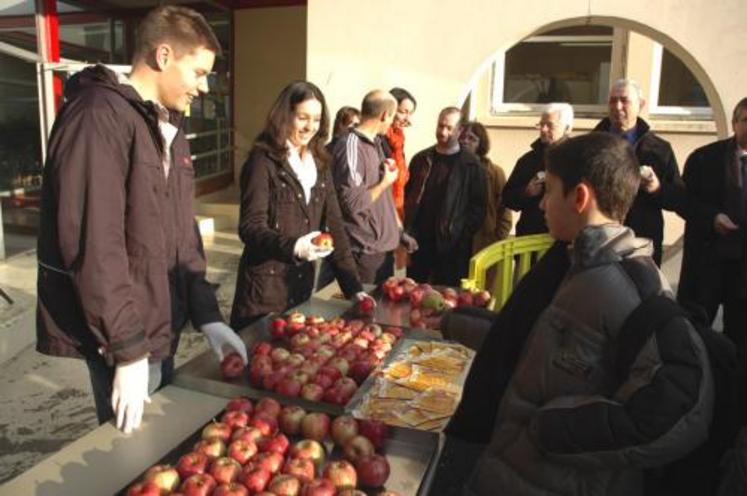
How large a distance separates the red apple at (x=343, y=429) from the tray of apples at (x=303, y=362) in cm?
12

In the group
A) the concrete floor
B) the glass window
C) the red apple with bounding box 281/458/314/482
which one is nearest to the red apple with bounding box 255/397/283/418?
the red apple with bounding box 281/458/314/482

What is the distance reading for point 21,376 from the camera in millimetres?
4461

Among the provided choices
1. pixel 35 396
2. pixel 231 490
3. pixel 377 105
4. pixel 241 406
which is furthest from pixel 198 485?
pixel 35 396

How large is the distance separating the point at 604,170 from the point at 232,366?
Result: 138 centimetres

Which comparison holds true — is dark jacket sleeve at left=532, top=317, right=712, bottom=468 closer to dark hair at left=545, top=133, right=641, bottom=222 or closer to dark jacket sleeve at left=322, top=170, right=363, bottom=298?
dark hair at left=545, top=133, right=641, bottom=222

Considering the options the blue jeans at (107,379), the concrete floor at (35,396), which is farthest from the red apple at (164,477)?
the concrete floor at (35,396)

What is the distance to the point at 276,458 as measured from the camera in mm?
1699

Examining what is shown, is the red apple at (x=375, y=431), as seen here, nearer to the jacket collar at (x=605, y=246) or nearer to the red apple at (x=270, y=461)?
the red apple at (x=270, y=461)

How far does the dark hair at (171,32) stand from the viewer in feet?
6.26

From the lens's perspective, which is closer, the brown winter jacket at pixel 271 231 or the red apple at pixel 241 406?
the red apple at pixel 241 406

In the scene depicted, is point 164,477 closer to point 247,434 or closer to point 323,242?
point 247,434

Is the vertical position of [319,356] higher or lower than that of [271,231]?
lower

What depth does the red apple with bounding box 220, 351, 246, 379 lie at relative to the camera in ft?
7.27

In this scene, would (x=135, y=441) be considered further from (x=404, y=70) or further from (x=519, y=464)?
(x=404, y=70)
